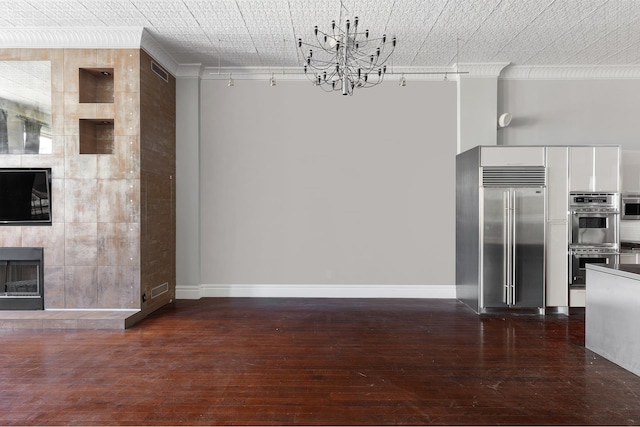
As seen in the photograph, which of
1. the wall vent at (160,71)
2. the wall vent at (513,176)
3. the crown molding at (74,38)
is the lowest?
the wall vent at (513,176)

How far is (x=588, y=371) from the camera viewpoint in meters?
3.03

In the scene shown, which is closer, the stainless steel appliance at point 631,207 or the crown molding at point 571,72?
the stainless steel appliance at point 631,207

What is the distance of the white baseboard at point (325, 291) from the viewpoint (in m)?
5.43

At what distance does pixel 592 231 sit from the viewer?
15.2ft

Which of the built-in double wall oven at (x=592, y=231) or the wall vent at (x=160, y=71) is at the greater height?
the wall vent at (x=160, y=71)

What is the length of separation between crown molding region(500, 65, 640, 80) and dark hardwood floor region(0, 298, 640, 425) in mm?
3354

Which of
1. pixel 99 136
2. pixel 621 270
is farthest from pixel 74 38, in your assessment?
pixel 621 270

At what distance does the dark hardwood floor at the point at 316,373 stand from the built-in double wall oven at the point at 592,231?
75 cm

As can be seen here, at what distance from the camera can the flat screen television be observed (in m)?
4.29

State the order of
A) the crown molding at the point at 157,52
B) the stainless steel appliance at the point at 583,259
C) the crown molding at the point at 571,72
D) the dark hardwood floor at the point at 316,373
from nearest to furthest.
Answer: the dark hardwood floor at the point at 316,373 < the crown molding at the point at 157,52 < the stainless steel appliance at the point at 583,259 < the crown molding at the point at 571,72

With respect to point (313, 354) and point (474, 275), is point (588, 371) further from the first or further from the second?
point (313, 354)

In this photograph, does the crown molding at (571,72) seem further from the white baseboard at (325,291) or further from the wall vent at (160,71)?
the wall vent at (160,71)

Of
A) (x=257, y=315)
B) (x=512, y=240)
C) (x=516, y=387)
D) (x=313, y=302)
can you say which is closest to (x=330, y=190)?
(x=313, y=302)

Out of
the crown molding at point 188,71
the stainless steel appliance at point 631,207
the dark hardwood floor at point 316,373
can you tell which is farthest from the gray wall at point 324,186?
the stainless steel appliance at point 631,207
